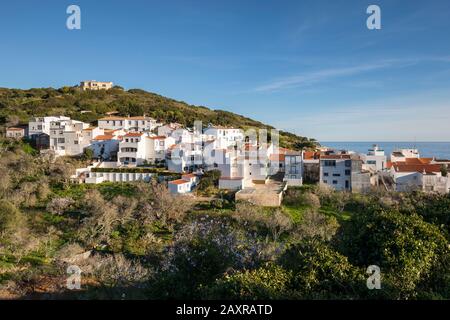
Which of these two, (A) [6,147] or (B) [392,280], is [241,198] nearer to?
(B) [392,280]

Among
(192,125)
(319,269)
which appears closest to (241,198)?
(319,269)

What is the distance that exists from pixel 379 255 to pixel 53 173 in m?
33.2

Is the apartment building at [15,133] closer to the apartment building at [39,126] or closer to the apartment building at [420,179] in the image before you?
the apartment building at [39,126]

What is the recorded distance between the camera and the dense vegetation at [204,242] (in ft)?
38.1

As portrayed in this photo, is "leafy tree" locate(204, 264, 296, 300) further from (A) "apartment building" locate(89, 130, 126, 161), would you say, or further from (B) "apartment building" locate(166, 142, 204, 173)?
(A) "apartment building" locate(89, 130, 126, 161)

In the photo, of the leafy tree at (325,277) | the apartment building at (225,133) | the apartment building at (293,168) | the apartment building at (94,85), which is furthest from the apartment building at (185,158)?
the apartment building at (94,85)

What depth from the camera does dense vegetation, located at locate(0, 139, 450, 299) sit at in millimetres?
11625

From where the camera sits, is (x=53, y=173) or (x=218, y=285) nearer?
(x=218, y=285)

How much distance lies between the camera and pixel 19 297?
55.7 feet

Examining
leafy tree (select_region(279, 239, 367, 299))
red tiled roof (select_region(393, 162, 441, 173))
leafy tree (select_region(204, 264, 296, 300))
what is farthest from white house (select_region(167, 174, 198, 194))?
leafy tree (select_region(204, 264, 296, 300))

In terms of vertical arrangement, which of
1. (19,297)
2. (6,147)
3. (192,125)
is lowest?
(19,297)

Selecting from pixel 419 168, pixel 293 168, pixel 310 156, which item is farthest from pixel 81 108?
pixel 419 168

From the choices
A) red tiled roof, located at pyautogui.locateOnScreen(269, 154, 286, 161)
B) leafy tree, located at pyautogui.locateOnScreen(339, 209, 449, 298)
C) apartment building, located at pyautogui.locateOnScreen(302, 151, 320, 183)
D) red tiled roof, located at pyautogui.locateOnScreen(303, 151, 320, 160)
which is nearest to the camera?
leafy tree, located at pyautogui.locateOnScreen(339, 209, 449, 298)
